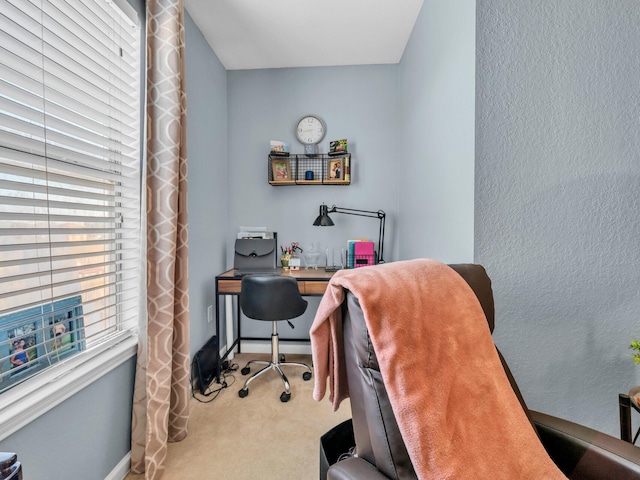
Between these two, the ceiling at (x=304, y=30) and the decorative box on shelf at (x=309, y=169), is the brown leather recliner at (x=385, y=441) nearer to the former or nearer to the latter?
the decorative box on shelf at (x=309, y=169)

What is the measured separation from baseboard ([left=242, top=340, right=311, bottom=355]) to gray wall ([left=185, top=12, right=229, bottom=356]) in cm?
47

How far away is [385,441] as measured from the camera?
2.50ft

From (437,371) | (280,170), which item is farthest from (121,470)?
(280,170)

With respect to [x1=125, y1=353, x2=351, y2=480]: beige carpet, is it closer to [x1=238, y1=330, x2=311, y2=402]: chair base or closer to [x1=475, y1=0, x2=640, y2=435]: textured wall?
[x1=238, y1=330, x2=311, y2=402]: chair base

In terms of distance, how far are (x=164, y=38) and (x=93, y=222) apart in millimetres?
977

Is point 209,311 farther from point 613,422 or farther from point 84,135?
point 613,422

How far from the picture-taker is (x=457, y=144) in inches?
57.5

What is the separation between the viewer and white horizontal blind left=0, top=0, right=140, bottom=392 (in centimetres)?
98

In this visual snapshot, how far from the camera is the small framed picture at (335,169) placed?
2615 mm

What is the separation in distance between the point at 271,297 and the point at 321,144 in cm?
149

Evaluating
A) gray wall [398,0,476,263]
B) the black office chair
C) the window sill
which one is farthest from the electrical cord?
gray wall [398,0,476,263]

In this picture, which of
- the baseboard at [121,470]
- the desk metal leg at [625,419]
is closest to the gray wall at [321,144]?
the baseboard at [121,470]

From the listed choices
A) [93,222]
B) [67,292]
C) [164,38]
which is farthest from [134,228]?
[164,38]

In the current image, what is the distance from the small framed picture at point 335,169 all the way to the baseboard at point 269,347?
1526 mm
